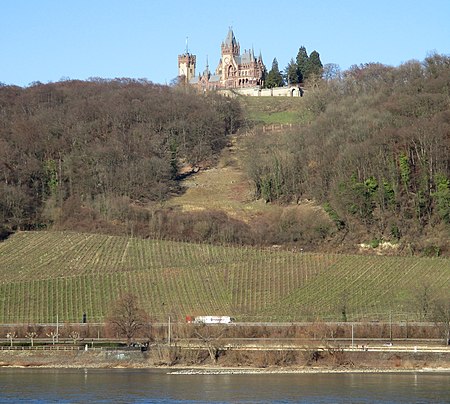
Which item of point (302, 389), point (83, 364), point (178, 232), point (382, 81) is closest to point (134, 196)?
point (178, 232)

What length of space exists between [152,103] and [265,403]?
224 feet

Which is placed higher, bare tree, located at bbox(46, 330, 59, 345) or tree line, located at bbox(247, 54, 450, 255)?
tree line, located at bbox(247, 54, 450, 255)

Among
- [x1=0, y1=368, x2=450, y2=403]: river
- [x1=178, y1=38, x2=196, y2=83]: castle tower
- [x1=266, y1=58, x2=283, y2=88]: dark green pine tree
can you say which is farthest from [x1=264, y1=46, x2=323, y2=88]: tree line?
[x1=0, y1=368, x2=450, y2=403]: river

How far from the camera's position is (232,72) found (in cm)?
17100

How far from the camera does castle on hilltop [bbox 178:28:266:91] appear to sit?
167 m

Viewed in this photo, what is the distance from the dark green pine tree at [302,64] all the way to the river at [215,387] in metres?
103

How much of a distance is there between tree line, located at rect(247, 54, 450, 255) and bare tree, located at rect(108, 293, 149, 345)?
22.5 m

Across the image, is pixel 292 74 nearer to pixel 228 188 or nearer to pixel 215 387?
pixel 228 188

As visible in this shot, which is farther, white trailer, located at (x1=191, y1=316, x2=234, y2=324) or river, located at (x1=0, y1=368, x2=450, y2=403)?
white trailer, located at (x1=191, y1=316, x2=234, y2=324)

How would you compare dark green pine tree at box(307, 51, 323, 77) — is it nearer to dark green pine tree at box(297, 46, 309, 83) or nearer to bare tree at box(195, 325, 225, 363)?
dark green pine tree at box(297, 46, 309, 83)

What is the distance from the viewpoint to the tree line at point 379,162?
78812mm

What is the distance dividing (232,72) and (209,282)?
104m

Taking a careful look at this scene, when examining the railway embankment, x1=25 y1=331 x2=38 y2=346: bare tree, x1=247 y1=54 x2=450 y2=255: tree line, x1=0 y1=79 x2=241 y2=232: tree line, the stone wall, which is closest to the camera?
the railway embankment

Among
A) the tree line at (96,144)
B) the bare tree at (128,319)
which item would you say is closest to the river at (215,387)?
the bare tree at (128,319)
